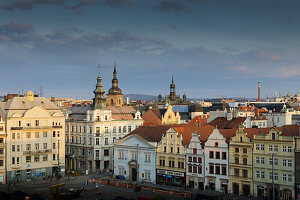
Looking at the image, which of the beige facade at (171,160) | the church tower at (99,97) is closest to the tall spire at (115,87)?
the church tower at (99,97)

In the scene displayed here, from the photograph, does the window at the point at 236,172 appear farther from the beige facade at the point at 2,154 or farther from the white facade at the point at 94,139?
the beige facade at the point at 2,154

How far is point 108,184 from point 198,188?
749 inches

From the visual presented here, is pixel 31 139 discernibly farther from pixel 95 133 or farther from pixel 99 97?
pixel 99 97

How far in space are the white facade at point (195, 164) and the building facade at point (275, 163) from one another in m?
11.1

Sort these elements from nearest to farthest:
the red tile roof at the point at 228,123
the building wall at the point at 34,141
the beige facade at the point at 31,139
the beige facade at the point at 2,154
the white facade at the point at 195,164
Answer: the white facade at the point at 195,164 < the beige facade at the point at 2,154 < the building wall at the point at 34,141 < the beige facade at the point at 31,139 < the red tile roof at the point at 228,123

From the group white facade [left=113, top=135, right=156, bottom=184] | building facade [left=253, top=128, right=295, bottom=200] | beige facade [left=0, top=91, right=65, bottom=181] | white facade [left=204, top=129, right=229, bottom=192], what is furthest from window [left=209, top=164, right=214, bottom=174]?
beige facade [left=0, top=91, right=65, bottom=181]

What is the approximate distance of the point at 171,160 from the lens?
88.3 meters

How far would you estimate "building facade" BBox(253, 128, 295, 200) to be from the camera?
234 feet

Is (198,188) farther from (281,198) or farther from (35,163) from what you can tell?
(35,163)

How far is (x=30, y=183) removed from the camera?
3632 inches

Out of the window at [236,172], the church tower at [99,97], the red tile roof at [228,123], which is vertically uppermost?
the church tower at [99,97]

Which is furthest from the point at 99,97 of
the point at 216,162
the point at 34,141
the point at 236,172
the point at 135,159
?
the point at 236,172

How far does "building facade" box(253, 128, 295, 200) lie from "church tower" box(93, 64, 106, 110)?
50.4 m

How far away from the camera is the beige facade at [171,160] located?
284 feet
